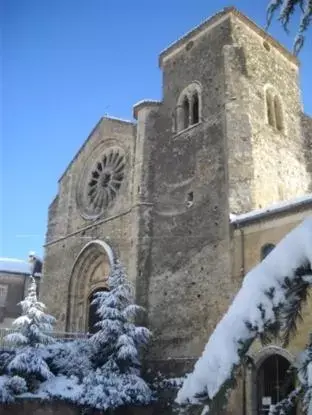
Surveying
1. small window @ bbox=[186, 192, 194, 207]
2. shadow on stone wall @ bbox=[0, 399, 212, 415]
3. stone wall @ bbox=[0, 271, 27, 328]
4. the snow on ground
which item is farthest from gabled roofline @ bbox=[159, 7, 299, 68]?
the snow on ground

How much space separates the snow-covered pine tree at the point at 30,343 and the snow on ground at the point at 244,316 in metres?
14.4

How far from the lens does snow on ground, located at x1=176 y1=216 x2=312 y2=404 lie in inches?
115

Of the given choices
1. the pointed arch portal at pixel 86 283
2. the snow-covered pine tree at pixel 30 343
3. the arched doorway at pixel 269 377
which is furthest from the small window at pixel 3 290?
the arched doorway at pixel 269 377

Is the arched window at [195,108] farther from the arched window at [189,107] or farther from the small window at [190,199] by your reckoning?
the small window at [190,199]

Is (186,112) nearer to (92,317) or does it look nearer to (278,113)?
(278,113)

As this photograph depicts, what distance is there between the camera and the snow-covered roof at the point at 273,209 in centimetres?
1576

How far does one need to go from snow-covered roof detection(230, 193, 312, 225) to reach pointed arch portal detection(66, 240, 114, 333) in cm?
742

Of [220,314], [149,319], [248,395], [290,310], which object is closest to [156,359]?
[149,319]

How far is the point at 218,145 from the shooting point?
65.2 feet

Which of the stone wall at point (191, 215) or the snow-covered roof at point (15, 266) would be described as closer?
the stone wall at point (191, 215)

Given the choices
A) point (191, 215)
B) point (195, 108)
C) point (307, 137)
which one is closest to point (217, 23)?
point (195, 108)

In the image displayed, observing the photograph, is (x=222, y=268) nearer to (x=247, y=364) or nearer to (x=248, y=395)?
(x=248, y=395)

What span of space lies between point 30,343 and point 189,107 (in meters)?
11.6

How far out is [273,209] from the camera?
16.4 meters
